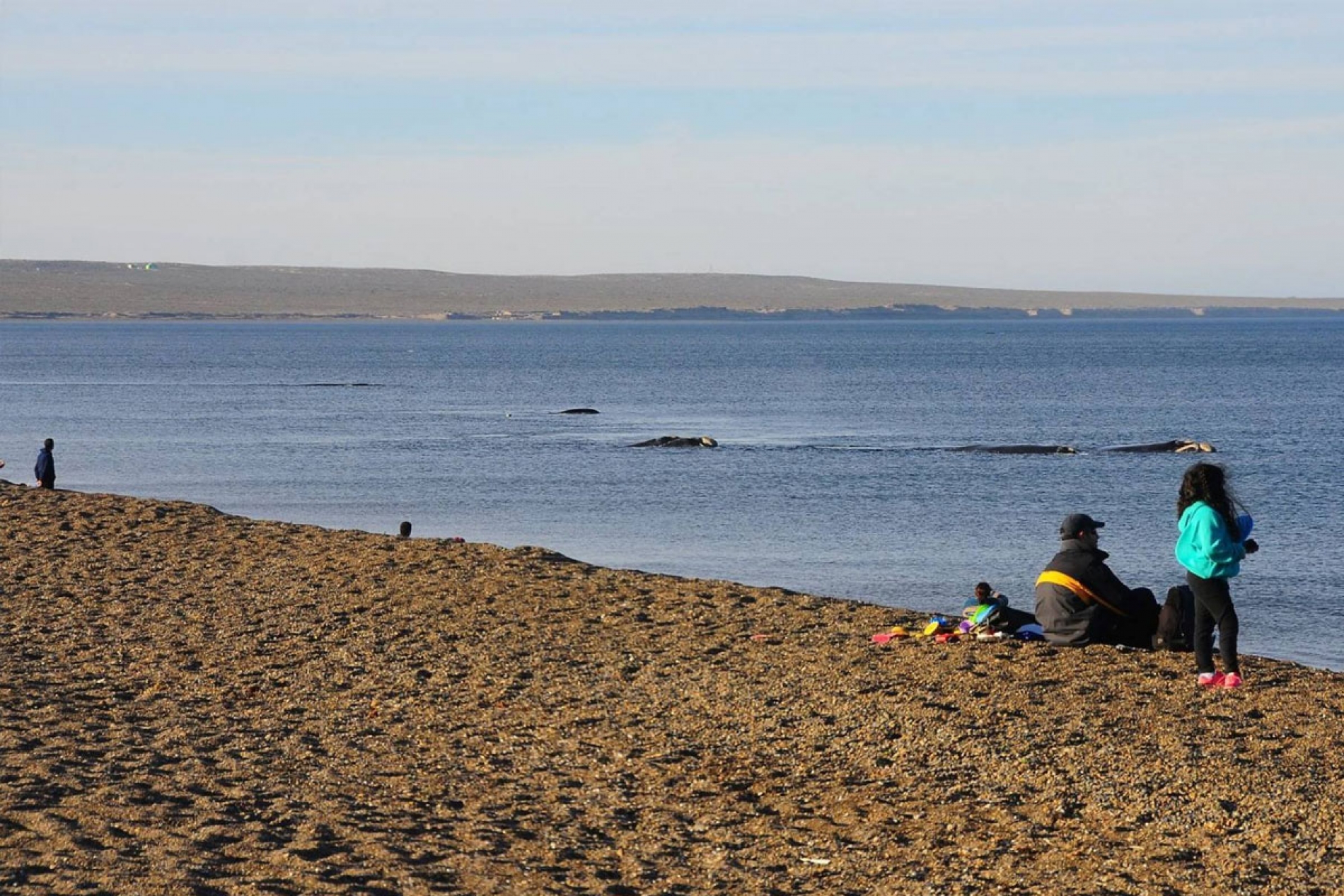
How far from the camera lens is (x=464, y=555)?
19062 mm

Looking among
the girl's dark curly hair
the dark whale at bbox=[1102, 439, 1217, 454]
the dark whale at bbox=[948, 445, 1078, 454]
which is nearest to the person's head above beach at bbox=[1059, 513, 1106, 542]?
the girl's dark curly hair

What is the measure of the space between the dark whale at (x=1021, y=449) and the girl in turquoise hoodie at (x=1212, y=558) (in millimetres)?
37941

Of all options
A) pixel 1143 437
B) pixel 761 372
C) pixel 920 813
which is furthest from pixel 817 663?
pixel 761 372

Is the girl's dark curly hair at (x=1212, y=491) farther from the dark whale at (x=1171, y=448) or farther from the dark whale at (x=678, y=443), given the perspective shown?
the dark whale at (x=678, y=443)

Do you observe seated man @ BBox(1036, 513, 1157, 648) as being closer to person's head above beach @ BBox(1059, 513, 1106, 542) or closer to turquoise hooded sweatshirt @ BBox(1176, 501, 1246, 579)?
person's head above beach @ BBox(1059, 513, 1106, 542)

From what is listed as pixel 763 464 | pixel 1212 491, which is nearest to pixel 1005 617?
pixel 1212 491

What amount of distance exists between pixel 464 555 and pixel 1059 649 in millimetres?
8034

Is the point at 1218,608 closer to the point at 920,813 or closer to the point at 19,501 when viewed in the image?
the point at 920,813

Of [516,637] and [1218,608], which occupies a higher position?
[1218,608]

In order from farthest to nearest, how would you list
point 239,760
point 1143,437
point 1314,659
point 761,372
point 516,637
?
point 761,372 < point 1143,437 < point 1314,659 < point 516,637 < point 239,760

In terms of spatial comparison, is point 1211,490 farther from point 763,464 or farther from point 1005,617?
point 763,464

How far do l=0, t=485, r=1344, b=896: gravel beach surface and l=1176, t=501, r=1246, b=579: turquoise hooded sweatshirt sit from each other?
85 centimetres

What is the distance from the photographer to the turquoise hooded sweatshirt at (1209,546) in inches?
471

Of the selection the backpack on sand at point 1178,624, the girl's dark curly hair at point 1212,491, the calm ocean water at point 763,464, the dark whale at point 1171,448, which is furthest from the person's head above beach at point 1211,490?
the dark whale at point 1171,448
